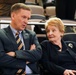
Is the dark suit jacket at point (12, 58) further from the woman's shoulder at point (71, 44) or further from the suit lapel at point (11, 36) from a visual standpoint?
the woman's shoulder at point (71, 44)

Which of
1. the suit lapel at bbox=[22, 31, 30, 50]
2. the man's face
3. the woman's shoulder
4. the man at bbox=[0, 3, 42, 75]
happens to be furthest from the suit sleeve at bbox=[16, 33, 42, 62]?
the woman's shoulder

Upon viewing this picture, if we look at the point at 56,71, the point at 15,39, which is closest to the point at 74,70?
the point at 56,71

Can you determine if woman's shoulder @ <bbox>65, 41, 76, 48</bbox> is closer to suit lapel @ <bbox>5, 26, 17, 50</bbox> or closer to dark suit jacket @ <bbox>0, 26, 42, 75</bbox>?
dark suit jacket @ <bbox>0, 26, 42, 75</bbox>

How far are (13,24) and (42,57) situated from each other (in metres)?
0.53

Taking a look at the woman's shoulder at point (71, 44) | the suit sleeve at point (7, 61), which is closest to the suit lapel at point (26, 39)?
the suit sleeve at point (7, 61)

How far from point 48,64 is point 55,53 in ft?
0.54

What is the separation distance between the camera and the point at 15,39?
285cm

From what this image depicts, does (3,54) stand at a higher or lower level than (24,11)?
lower

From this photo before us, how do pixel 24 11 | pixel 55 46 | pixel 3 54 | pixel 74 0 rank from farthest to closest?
pixel 74 0, pixel 55 46, pixel 24 11, pixel 3 54

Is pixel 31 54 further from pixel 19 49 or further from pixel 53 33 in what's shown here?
pixel 53 33

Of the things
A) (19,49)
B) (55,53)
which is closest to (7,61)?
(19,49)

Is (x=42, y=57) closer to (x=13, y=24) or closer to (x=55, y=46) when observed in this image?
(x=55, y=46)

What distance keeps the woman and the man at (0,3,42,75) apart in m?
0.15

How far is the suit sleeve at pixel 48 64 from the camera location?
9.65 ft
